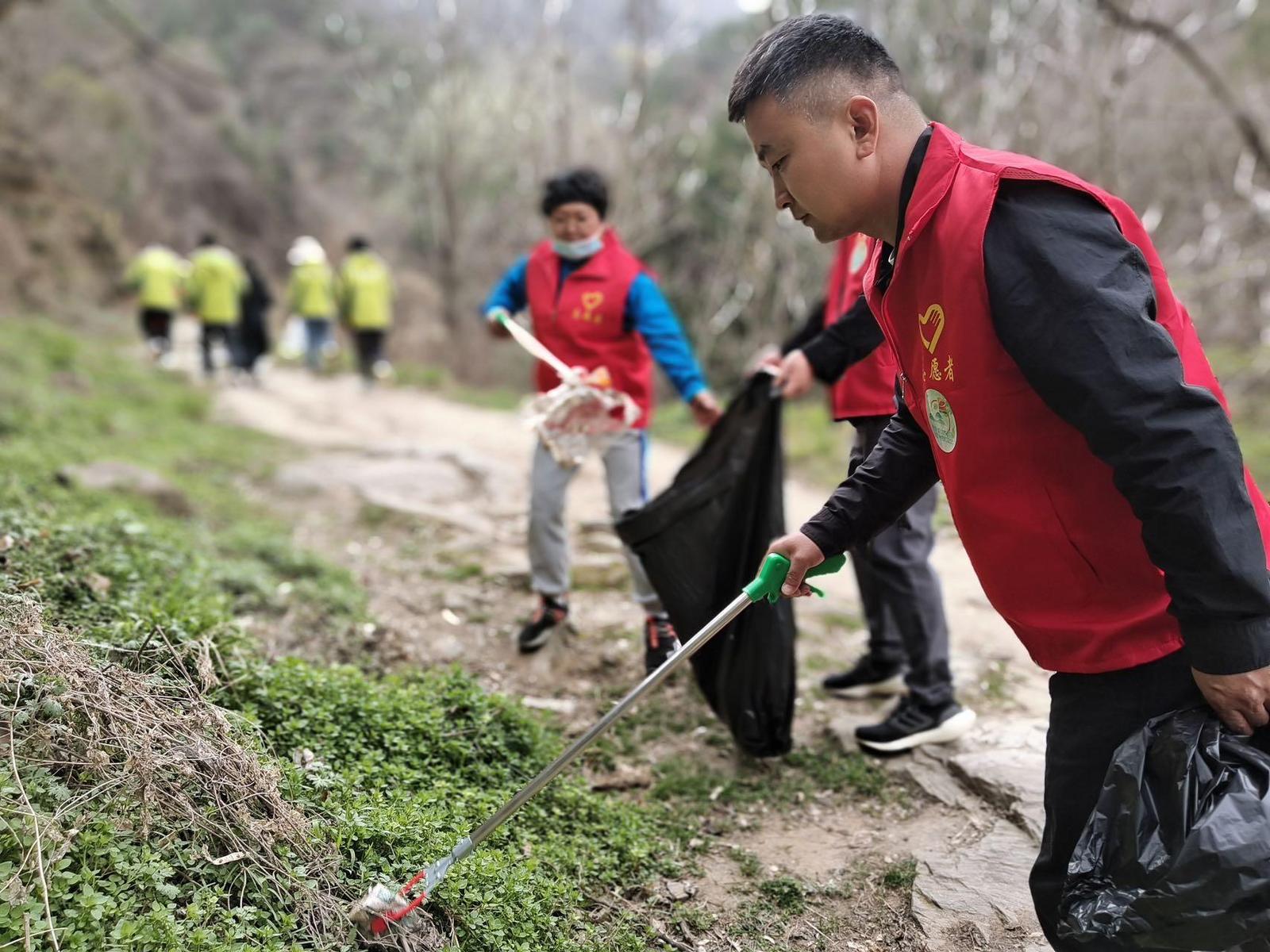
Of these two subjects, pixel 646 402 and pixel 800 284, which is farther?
pixel 800 284

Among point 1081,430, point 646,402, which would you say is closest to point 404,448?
point 646,402

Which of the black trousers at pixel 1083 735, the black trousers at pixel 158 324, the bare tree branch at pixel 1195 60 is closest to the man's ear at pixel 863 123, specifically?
the black trousers at pixel 1083 735

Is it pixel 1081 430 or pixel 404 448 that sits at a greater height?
pixel 1081 430

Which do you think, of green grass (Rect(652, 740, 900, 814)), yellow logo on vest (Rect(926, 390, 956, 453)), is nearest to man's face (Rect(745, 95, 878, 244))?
yellow logo on vest (Rect(926, 390, 956, 453))

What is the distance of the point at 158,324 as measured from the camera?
12766mm

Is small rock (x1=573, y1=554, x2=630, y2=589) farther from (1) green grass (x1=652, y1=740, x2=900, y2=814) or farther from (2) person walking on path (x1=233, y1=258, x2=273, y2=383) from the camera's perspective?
(2) person walking on path (x1=233, y1=258, x2=273, y2=383)

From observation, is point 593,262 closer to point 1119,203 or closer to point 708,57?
point 1119,203

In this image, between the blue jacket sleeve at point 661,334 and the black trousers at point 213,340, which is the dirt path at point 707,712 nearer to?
the blue jacket sleeve at point 661,334

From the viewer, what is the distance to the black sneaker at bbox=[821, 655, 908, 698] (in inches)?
159

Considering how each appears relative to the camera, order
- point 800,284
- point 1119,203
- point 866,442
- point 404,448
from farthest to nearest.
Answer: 1. point 800,284
2. point 404,448
3. point 866,442
4. point 1119,203

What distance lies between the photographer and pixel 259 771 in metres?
2.38

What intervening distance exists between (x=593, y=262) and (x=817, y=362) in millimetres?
1135

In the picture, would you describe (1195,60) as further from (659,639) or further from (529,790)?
(529,790)

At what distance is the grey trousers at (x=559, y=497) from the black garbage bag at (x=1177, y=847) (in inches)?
97.2
